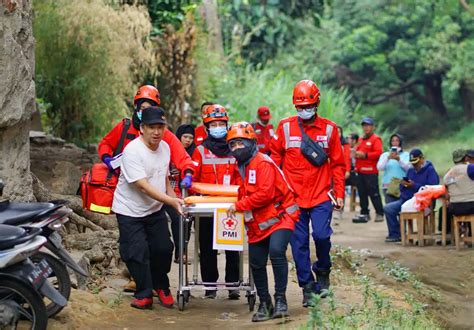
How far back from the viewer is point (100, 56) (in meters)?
19.2

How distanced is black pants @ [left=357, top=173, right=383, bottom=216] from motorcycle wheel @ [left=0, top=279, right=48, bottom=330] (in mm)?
12267

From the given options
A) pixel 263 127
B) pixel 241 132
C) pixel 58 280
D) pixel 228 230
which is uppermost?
pixel 263 127

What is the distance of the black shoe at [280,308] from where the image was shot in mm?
9680

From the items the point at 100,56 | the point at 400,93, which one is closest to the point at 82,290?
the point at 100,56

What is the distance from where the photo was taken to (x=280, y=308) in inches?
382

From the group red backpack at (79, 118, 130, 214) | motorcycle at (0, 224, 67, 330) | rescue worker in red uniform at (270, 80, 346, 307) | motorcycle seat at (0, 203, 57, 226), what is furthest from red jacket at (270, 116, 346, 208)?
motorcycle at (0, 224, 67, 330)

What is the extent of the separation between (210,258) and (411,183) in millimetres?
6890

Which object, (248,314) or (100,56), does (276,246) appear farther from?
(100,56)

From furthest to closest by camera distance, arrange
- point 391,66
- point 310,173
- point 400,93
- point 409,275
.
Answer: point 400,93
point 391,66
point 409,275
point 310,173

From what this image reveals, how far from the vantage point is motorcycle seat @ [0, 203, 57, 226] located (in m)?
8.39

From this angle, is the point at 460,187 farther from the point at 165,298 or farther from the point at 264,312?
the point at 264,312

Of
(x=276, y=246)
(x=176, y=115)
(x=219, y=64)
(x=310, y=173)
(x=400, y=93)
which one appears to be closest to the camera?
(x=276, y=246)

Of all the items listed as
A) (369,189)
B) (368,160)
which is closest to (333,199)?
(368,160)

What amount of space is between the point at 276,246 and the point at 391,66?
33.8 m
